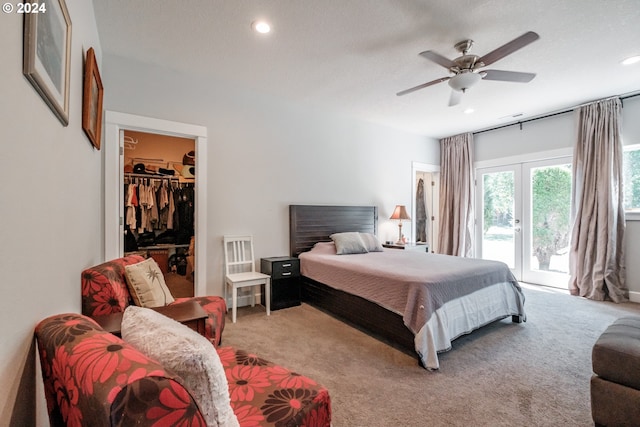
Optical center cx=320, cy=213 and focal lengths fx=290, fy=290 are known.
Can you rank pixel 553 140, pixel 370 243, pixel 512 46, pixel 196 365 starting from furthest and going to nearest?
pixel 553 140 < pixel 370 243 < pixel 512 46 < pixel 196 365

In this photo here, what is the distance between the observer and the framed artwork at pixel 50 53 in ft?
2.80

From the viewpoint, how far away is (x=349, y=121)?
4801 mm

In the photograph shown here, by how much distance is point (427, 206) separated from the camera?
634cm

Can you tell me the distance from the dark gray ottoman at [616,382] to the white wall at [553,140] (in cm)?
336

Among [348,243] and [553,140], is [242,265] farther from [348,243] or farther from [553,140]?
[553,140]

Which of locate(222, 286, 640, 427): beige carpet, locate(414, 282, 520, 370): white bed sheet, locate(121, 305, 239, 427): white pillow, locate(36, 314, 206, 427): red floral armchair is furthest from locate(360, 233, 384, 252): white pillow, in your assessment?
locate(36, 314, 206, 427): red floral armchair

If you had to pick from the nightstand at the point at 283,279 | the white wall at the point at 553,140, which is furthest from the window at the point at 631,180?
the nightstand at the point at 283,279

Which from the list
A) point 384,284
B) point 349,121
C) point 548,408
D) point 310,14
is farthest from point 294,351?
point 349,121

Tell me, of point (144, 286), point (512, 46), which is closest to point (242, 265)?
point (144, 286)

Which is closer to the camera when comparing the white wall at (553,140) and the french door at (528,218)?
the white wall at (553,140)

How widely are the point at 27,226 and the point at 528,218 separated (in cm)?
598

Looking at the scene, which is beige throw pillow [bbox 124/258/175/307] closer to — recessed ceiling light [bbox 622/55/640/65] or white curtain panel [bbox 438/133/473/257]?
A: recessed ceiling light [bbox 622/55/640/65]

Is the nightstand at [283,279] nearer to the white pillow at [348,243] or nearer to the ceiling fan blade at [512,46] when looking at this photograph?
the white pillow at [348,243]

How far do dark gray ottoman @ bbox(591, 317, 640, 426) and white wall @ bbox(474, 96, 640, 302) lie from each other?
11.0 ft
